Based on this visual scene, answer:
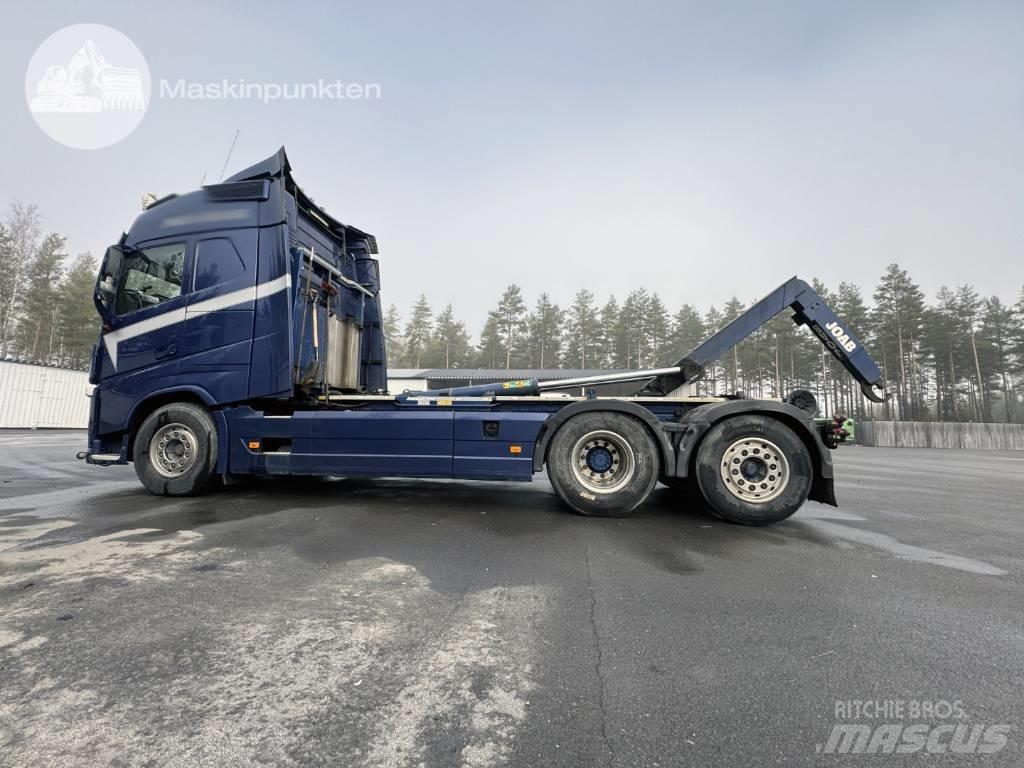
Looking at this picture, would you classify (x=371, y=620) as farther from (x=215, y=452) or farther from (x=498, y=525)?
(x=215, y=452)

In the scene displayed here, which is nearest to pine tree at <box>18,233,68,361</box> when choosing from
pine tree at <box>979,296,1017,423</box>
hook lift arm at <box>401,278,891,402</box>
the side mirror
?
the side mirror

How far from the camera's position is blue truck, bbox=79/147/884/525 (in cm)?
494

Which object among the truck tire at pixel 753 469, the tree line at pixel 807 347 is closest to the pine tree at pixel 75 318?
the tree line at pixel 807 347

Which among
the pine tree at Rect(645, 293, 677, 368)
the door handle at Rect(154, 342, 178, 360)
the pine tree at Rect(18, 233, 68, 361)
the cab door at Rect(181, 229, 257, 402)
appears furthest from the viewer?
the pine tree at Rect(645, 293, 677, 368)

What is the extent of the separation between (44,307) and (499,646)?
53.2 meters

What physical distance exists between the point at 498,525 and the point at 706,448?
2310 mm

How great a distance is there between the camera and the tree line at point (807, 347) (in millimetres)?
46125

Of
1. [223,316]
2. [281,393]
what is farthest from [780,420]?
[223,316]

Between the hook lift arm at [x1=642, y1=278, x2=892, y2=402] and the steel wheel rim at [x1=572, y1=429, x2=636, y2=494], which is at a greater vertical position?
the hook lift arm at [x1=642, y1=278, x2=892, y2=402]

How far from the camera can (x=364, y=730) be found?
1484 millimetres

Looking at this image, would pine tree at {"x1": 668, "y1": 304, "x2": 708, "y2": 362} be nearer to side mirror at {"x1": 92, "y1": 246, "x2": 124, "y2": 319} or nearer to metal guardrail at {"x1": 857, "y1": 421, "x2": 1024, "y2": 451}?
metal guardrail at {"x1": 857, "y1": 421, "x2": 1024, "y2": 451}

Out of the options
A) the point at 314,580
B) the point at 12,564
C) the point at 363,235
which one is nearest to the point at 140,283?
the point at 363,235

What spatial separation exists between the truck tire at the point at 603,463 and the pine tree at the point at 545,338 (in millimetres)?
49462

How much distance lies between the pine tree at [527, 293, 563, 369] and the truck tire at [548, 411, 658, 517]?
Answer: 1947 inches
